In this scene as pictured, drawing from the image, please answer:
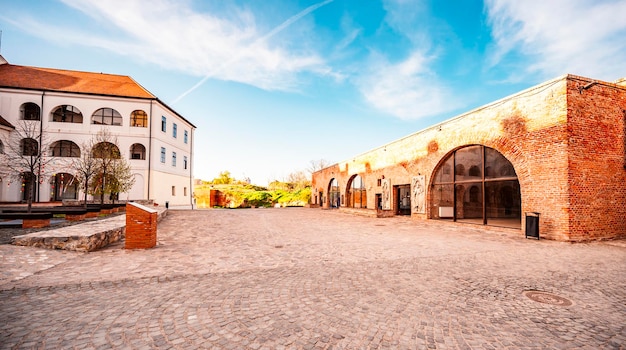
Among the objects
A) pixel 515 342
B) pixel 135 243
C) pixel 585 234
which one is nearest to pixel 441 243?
pixel 585 234

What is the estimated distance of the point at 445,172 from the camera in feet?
48.9

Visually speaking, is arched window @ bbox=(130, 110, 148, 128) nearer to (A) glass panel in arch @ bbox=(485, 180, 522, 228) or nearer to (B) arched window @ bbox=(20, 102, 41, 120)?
(B) arched window @ bbox=(20, 102, 41, 120)

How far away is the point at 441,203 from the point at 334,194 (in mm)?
16389

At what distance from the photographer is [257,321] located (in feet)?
10.7

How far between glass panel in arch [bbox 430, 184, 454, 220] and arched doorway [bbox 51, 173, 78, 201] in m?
29.1

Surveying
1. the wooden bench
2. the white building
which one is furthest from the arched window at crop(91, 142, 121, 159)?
the wooden bench

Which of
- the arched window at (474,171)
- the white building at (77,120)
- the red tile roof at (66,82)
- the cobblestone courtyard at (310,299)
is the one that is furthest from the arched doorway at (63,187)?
the arched window at (474,171)

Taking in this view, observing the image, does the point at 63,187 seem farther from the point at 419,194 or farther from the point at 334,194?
the point at 419,194

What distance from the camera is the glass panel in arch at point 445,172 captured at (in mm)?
14570

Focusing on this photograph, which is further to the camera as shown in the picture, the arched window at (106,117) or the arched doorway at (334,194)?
the arched doorway at (334,194)

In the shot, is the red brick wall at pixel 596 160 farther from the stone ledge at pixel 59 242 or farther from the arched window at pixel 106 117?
the arched window at pixel 106 117

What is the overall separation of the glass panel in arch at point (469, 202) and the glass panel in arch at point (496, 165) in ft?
11.7

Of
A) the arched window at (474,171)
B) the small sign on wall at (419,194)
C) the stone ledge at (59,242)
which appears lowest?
the stone ledge at (59,242)

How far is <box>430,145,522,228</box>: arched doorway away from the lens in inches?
474
